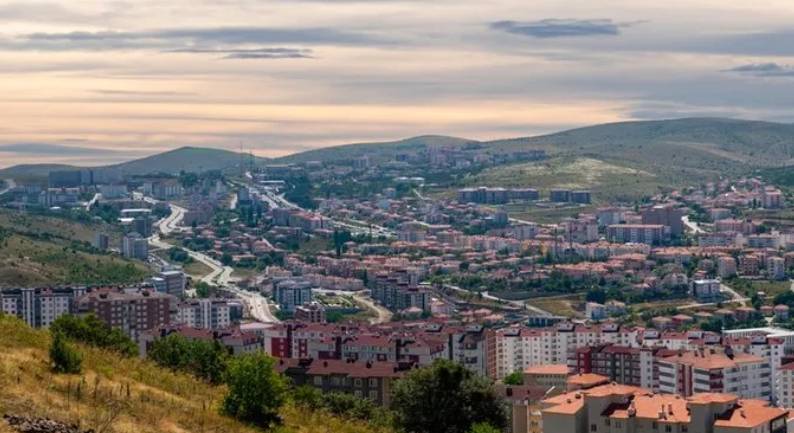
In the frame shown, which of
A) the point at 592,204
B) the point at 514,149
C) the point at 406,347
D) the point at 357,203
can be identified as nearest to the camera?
the point at 406,347

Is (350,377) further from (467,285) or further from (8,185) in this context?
(8,185)

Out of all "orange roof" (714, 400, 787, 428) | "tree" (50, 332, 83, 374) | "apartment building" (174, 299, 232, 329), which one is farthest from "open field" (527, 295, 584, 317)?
"tree" (50, 332, 83, 374)

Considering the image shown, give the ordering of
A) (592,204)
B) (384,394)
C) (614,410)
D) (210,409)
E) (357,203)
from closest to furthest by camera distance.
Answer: (210,409)
(614,410)
(384,394)
(592,204)
(357,203)

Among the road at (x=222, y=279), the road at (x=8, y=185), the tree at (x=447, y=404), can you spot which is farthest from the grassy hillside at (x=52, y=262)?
the tree at (x=447, y=404)

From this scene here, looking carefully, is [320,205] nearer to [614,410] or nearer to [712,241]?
[712,241]

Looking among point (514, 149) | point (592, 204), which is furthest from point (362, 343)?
point (514, 149)

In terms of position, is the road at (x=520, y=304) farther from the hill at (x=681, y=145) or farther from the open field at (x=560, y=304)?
the hill at (x=681, y=145)

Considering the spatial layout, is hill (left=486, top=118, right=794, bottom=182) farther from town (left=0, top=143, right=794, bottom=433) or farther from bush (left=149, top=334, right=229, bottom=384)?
bush (left=149, top=334, right=229, bottom=384)
